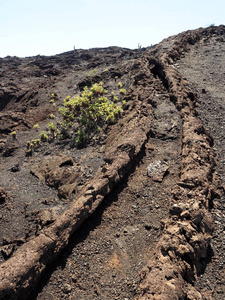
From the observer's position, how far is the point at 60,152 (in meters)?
7.95

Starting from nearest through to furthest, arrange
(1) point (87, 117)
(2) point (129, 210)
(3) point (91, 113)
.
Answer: (2) point (129, 210) < (3) point (91, 113) < (1) point (87, 117)

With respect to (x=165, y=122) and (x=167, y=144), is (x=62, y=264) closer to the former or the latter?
(x=167, y=144)

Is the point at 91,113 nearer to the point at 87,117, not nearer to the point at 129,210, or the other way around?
the point at 87,117

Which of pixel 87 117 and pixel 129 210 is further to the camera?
pixel 87 117

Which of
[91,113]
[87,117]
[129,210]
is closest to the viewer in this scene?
[129,210]

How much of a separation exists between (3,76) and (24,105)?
1318cm

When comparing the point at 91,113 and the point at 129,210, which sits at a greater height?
the point at 91,113

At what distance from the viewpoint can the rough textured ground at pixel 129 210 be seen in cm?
358

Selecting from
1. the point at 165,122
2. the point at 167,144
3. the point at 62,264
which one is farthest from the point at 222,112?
the point at 62,264

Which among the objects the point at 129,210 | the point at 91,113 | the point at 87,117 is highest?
the point at 91,113

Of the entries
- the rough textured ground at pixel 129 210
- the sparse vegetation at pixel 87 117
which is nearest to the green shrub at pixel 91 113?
the sparse vegetation at pixel 87 117

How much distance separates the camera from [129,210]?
16.1 ft

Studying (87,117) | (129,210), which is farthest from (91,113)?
(129,210)

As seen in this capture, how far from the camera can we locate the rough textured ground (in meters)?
3.58
